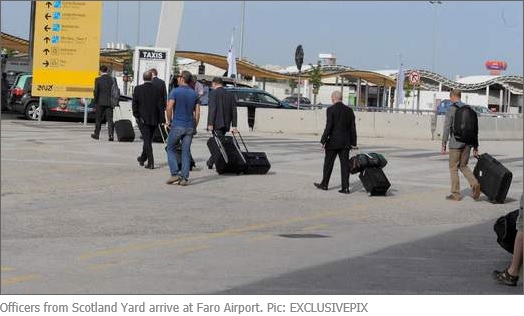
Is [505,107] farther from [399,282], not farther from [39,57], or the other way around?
[399,282]

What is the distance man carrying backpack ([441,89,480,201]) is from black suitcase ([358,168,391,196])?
107 cm

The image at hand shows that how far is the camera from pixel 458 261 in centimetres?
858

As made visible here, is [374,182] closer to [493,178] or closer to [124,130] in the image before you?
[493,178]

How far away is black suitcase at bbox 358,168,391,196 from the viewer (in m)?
13.3

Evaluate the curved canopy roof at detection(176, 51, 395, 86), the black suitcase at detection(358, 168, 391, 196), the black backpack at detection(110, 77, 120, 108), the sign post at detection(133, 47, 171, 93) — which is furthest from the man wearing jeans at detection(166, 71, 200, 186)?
the curved canopy roof at detection(176, 51, 395, 86)

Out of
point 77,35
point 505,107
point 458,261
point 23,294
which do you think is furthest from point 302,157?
point 505,107

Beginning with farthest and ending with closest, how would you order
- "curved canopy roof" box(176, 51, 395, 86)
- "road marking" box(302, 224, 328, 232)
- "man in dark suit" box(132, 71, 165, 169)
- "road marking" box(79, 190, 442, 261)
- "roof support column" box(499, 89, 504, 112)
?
"roof support column" box(499, 89, 504, 112) < "curved canopy roof" box(176, 51, 395, 86) < "man in dark suit" box(132, 71, 165, 169) < "road marking" box(302, 224, 328, 232) < "road marking" box(79, 190, 442, 261)

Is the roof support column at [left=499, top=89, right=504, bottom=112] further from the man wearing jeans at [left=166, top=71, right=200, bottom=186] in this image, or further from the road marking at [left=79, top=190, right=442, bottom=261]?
the man wearing jeans at [left=166, top=71, right=200, bottom=186]

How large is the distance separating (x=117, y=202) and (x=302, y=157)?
8405 mm

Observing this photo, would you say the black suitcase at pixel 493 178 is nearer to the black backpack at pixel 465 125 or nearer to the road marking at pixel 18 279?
the black backpack at pixel 465 125

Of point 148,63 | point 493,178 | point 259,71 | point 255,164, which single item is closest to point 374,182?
point 493,178

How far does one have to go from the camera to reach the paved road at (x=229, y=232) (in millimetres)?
7125

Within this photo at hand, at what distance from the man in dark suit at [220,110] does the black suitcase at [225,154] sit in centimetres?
40
